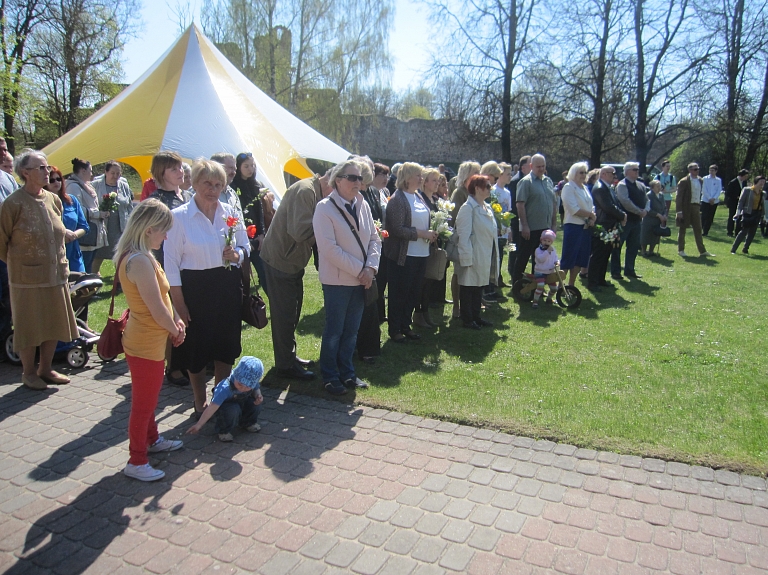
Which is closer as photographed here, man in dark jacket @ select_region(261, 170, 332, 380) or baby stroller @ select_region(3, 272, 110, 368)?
man in dark jacket @ select_region(261, 170, 332, 380)

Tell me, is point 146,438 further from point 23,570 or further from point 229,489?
point 23,570

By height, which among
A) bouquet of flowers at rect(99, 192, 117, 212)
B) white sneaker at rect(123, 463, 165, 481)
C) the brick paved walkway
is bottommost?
the brick paved walkway

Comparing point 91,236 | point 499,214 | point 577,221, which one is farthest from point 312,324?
point 577,221

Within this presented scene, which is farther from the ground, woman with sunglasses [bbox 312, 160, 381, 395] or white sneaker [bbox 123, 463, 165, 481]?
woman with sunglasses [bbox 312, 160, 381, 395]

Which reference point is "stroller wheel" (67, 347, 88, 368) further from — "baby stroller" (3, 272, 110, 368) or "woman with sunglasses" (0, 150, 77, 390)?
"woman with sunglasses" (0, 150, 77, 390)

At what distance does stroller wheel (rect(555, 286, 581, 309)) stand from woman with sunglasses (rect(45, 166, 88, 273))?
6060 mm

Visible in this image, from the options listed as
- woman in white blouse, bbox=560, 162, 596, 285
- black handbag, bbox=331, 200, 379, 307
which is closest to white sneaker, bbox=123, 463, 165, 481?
black handbag, bbox=331, 200, 379, 307

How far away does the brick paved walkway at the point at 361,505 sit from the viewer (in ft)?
9.43

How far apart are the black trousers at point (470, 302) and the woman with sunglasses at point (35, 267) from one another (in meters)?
4.20

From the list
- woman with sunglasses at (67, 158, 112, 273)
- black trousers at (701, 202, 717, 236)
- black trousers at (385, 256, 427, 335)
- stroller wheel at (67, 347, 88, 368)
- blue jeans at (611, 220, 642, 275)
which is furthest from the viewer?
black trousers at (701, 202, 717, 236)

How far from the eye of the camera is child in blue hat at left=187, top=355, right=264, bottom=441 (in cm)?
398

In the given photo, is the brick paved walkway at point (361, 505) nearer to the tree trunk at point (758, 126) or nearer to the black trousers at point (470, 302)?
the black trousers at point (470, 302)

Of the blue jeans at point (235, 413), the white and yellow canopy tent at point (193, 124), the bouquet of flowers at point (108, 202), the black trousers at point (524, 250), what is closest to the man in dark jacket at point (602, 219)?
the black trousers at point (524, 250)

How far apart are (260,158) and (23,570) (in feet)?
25.9
